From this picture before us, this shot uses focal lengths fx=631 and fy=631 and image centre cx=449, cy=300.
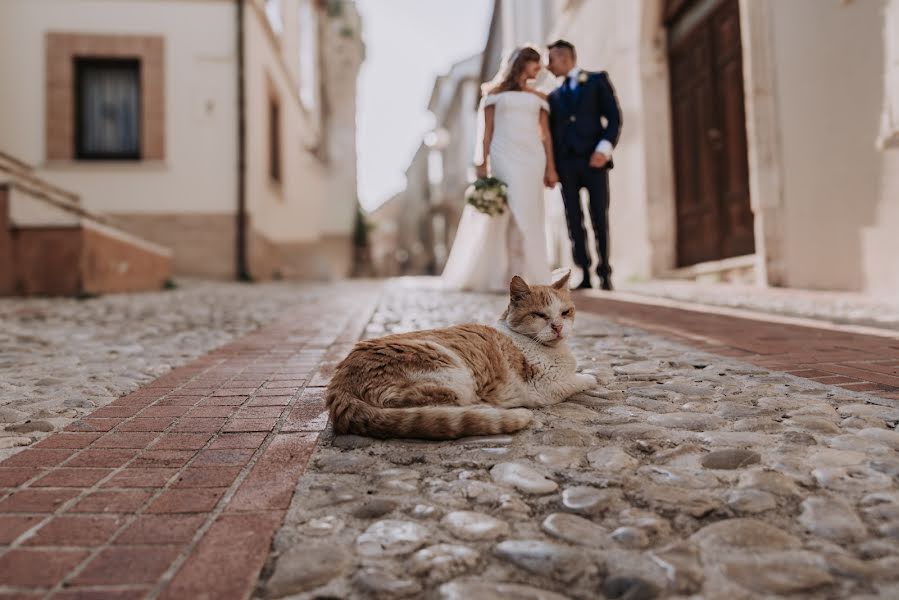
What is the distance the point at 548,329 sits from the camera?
8.21ft

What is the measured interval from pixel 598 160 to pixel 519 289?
447 cm

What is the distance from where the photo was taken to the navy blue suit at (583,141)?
22.1 ft

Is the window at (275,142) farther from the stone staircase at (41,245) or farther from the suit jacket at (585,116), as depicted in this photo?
the suit jacket at (585,116)

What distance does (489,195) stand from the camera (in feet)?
22.3

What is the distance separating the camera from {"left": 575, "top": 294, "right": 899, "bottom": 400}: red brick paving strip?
2.70m

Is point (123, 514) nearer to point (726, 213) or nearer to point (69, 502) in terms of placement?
point (69, 502)

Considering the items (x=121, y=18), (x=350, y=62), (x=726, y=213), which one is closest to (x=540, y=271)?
(x=726, y=213)

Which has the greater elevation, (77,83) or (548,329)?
(77,83)

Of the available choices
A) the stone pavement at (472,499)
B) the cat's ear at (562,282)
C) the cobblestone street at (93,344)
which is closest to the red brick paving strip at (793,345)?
the stone pavement at (472,499)

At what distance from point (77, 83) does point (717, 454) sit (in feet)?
42.0

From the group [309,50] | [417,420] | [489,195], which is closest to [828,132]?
[489,195]

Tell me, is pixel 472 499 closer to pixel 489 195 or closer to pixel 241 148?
pixel 489 195

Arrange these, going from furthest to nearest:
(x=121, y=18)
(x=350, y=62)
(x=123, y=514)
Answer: (x=350, y=62) → (x=121, y=18) → (x=123, y=514)

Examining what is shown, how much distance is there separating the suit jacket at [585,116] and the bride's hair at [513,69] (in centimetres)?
60
